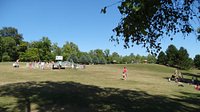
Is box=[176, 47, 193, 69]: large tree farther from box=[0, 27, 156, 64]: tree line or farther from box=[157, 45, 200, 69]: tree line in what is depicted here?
box=[0, 27, 156, 64]: tree line

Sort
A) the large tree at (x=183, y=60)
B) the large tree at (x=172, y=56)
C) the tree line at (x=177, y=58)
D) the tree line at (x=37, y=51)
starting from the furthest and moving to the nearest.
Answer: the tree line at (x=37, y=51) < the large tree at (x=172, y=56) < the tree line at (x=177, y=58) < the large tree at (x=183, y=60)

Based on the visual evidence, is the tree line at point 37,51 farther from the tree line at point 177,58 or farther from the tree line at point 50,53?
the tree line at point 177,58

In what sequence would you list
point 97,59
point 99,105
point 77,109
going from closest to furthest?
point 77,109, point 99,105, point 97,59

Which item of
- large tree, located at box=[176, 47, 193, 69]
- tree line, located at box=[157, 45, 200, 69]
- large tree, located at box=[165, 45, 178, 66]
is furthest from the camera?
large tree, located at box=[165, 45, 178, 66]

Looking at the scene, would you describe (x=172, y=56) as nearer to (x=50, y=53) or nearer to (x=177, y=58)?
(x=177, y=58)

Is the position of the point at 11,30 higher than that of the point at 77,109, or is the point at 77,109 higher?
the point at 11,30

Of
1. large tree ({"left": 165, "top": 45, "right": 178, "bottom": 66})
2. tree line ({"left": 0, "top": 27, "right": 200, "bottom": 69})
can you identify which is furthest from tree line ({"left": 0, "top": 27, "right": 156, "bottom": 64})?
large tree ({"left": 165, "top": 45, "right": 178, "bottom": 66})

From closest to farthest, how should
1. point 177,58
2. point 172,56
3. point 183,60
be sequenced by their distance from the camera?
point 183,60 → point 177,58 → point 172,56

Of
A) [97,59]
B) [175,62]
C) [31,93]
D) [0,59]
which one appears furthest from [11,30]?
[31,93]

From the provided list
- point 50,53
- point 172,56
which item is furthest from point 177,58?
point 50,53

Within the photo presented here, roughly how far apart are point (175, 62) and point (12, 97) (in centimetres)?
11688

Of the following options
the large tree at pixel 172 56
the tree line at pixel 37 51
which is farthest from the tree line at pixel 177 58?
the tree line at pixel 37 51

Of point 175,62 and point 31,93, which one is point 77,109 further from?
point 175,62

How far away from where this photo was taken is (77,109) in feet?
44.1
